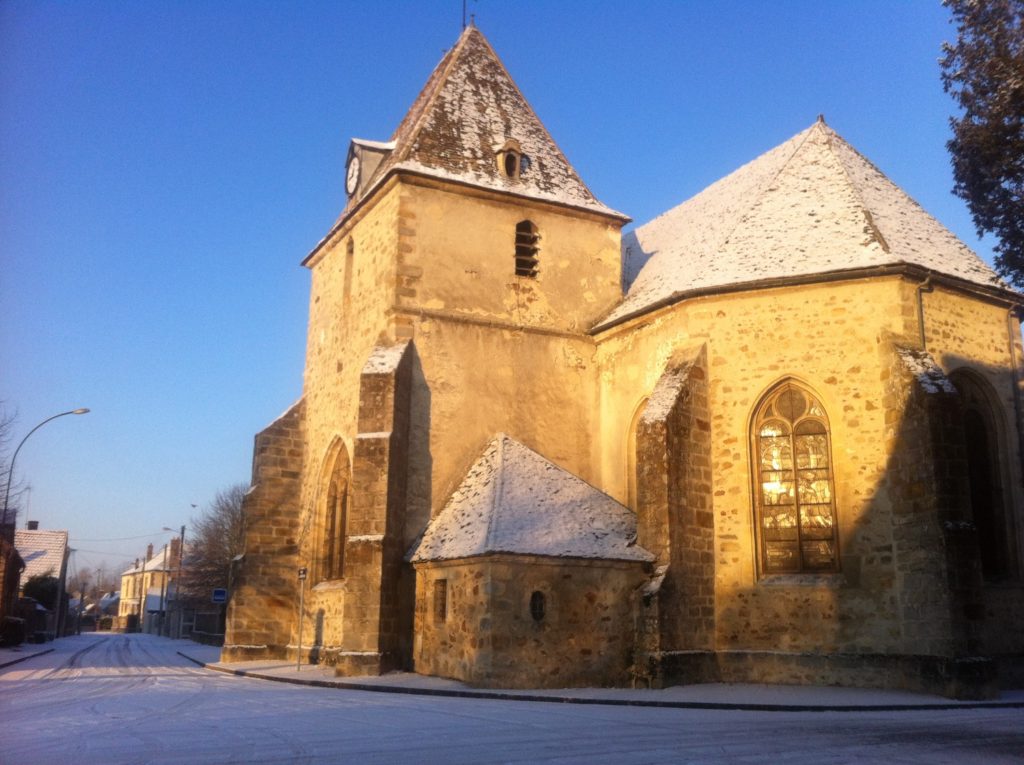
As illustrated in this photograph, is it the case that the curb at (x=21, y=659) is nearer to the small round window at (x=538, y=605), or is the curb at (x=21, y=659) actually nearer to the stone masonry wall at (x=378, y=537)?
the stone masonry wall at (x=378, y=537)

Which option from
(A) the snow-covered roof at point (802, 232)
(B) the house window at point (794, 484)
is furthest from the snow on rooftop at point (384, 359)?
(B) the house window at point (794, 484)

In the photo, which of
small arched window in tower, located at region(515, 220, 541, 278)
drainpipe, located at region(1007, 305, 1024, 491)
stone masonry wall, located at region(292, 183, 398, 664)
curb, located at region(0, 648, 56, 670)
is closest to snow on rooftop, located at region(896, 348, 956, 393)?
drainpipe, located at region(1007, 305, 1024, 491)

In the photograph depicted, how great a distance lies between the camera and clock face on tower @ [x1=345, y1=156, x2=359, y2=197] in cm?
2388

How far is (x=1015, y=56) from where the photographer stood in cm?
1281

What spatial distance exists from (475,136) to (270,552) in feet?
37.6

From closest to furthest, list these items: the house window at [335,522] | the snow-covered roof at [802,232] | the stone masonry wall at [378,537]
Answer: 1. the stone masonry wall at [378,537]
2. the snow-covered roof at [802,232]
3. the house window at [335,522]

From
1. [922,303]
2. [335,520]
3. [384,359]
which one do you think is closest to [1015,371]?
[922,303]

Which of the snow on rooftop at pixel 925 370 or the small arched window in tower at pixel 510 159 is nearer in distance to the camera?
the snow on rooftop at pixel 925 370

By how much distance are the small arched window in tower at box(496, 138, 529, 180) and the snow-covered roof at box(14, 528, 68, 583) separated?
1710 inches

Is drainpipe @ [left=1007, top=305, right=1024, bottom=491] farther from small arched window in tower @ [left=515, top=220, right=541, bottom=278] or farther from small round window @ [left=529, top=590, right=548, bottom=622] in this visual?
small arched window in tower @ [left=515, top=220, right=541, bottom=278]

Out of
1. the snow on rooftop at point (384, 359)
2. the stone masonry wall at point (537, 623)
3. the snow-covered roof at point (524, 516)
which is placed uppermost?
the snow on rooftop at point (384, 359)

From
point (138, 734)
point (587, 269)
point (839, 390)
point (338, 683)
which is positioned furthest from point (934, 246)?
point (138, 734)

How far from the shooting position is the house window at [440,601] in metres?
17.0

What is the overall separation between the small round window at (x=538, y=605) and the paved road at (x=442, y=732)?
2262mm
